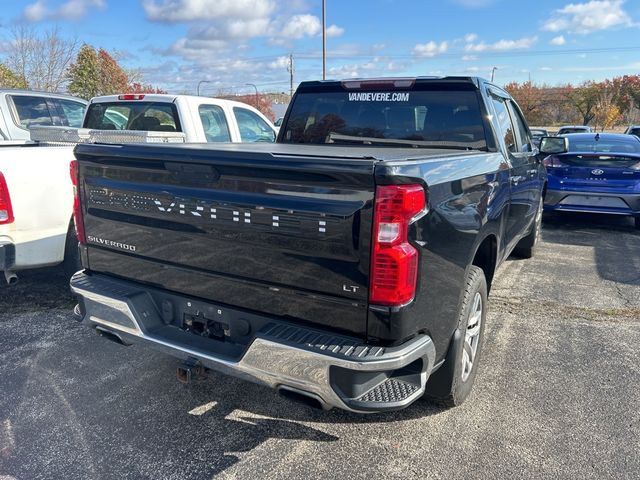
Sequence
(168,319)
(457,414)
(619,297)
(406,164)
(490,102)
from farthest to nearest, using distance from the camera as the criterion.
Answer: (619,297) < (490,102) < (457,414) < (168,319) < (406,164)

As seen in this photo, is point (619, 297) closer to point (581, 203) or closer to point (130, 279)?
point (581, 203)

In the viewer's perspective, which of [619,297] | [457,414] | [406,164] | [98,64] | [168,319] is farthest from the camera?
[98,64]

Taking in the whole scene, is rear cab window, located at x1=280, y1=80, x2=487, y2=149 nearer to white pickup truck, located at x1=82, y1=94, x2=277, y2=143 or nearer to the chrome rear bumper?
the chrome rear bumper

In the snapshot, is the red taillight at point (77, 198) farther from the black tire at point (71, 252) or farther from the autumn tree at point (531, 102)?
the autumn tree at point (531, 102)

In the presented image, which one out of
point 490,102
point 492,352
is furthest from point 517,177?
point 492,352

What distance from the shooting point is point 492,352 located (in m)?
3.88

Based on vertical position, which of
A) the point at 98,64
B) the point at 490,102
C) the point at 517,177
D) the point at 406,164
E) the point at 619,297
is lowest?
the point at 619,297

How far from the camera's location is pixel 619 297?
16.8 ft

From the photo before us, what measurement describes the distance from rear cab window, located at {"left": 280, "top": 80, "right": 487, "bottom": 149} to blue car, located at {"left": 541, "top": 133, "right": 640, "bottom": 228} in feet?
13.8

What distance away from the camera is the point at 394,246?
206 cm

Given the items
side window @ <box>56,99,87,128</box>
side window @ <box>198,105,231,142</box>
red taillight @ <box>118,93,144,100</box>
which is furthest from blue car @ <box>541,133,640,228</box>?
side window @ <box>56,99,87,128</box>

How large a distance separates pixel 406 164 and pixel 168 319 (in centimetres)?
158

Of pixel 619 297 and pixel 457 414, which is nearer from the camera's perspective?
pixel 457 414

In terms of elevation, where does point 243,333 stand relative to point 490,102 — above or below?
below
